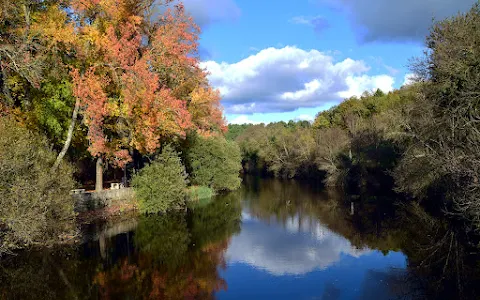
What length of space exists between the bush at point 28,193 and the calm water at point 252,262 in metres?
1.24

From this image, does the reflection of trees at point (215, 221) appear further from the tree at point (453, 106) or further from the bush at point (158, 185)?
the tree at point (453, 106)

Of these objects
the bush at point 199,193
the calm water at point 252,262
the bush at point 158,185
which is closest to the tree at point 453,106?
the calm water at point 252,262

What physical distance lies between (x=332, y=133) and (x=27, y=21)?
43.0 m

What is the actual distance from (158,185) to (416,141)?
59.6 feet

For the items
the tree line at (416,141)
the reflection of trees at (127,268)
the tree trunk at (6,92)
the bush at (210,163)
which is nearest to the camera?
the reflection of trees at (127,268)

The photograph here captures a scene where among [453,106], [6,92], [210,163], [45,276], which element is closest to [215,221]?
[45,276]

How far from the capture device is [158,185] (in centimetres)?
2697

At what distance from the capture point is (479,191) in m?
14.8

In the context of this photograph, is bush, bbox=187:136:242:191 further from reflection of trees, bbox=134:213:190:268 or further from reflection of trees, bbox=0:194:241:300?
reflection of trees, bbox=0:194:241:300

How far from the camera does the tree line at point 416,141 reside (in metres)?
18.2

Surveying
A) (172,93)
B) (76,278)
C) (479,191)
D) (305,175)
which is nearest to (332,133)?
(305,175)

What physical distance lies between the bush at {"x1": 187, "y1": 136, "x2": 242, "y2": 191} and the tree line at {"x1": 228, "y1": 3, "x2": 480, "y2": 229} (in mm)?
14410

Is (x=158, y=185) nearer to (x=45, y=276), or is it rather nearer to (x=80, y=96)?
(x=80, y=96)

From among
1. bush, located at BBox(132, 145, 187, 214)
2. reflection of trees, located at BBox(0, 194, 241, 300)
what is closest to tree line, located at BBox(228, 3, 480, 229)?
reflection of trees, located at BBox(0, 194, 241, 300)
